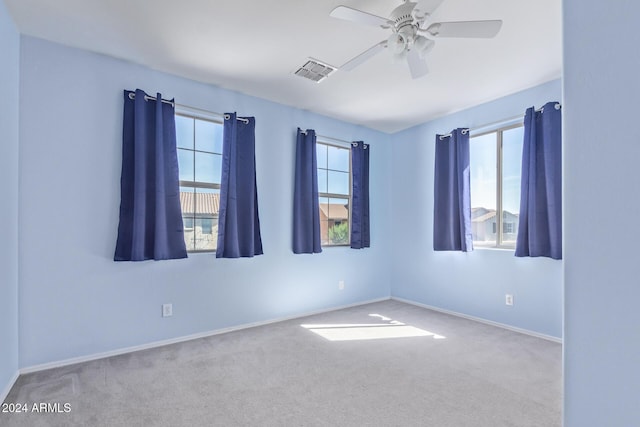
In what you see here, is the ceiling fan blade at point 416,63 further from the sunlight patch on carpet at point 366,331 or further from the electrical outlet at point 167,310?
the electrical outlet at point 167,310

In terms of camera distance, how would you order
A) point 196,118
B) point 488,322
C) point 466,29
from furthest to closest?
point 488,322 < point 196,118 < point 466,29

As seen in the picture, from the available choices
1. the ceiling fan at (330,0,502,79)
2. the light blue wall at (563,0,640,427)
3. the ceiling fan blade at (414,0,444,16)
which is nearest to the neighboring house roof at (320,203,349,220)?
the ceiling fan at (330,0,502,79)

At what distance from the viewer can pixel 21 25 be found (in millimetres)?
2361

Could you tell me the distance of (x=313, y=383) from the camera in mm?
2305

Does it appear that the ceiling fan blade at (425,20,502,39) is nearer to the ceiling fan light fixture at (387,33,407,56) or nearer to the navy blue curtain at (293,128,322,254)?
the ceiling fan light fixture at (387,33,407,56)

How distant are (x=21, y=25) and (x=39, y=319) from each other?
7.40 feet

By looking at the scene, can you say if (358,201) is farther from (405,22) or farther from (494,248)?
(405,22)

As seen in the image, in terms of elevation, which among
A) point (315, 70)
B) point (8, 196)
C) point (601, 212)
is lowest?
point (601, 212)

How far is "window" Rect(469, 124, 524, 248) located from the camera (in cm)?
364

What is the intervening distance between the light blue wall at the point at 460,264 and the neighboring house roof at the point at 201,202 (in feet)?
9.13

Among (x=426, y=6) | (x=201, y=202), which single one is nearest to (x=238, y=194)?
(x=201, y=202)

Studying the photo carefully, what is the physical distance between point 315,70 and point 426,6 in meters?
1.37

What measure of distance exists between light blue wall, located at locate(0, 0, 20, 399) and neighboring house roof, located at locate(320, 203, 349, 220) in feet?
10.2

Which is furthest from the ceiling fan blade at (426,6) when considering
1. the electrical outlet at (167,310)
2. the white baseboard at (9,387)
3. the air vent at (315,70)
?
the white baseboard at (9,387)
